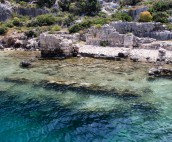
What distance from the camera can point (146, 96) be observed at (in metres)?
34.1

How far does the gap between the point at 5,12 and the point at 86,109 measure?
2240 inches

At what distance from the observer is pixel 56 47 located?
53812 millimetres

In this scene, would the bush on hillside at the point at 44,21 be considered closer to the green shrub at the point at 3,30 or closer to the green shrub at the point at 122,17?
the green shrub at the point at 3,30

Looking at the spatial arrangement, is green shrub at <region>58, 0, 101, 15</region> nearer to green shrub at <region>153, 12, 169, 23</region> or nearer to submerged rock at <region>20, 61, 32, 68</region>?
green shrub at <region>153, 12, 169, 23</region>

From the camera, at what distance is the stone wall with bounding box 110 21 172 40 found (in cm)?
5650

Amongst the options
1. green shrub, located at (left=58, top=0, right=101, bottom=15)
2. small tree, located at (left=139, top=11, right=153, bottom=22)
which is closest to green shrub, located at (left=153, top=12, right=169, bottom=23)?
small tree, located at (left=139, top=11, right=153, bottom=22)

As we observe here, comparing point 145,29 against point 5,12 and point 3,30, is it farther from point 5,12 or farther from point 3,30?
point 5,12

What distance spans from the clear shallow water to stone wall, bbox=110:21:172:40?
13.7 meters

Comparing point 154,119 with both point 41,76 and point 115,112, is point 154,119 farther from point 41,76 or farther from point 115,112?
point 41,76

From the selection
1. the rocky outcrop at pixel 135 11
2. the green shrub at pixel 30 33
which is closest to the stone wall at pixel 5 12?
the green shrub at pixel 30 33

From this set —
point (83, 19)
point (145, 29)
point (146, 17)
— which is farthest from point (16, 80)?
point (83, 19)

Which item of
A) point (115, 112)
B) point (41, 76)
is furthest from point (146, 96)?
point (41, 76)

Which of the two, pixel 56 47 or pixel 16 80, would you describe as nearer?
pixel 16 80

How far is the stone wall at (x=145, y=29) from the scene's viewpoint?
5650 cm
